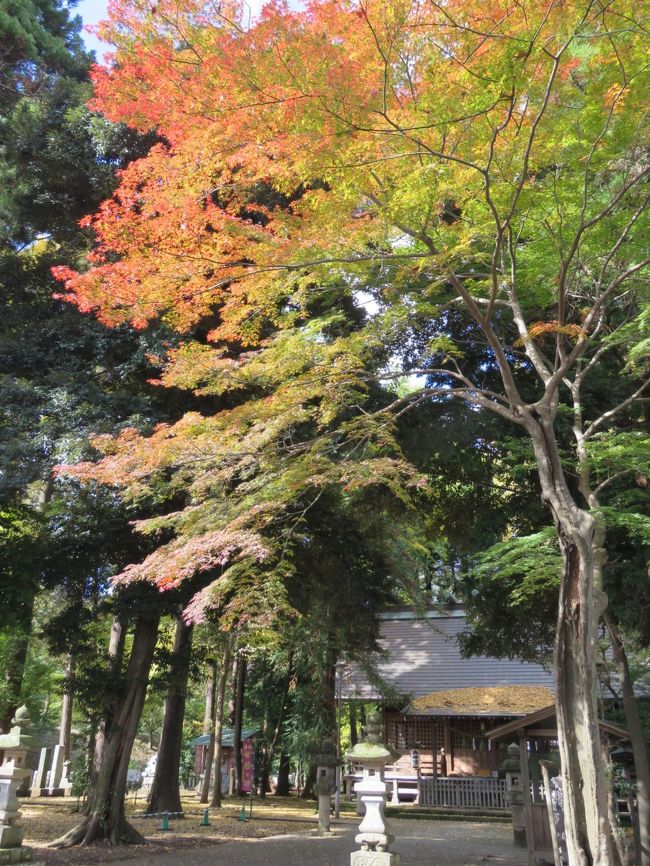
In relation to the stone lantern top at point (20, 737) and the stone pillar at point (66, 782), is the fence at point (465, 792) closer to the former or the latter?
the stone pillar at point (66, 782)

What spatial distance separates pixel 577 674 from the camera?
556cm

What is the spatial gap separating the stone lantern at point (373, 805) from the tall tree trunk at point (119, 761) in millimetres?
4501

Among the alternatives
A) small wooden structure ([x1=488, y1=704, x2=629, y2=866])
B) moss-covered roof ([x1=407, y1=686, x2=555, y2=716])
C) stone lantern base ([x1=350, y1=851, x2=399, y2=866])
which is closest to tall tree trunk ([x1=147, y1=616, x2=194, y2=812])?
moss-covered roof ([x1=407, y1=686, x2=555, y2=716])

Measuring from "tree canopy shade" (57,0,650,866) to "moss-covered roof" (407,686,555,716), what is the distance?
1277cm

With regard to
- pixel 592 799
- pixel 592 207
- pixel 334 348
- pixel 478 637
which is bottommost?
pixel 592 799

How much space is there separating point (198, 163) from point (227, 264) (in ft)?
3.55

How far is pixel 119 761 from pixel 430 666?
518 inches

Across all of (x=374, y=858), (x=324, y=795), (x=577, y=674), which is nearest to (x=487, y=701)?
(x=324, y=795)

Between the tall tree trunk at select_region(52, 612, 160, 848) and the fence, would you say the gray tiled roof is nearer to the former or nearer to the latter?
the fence

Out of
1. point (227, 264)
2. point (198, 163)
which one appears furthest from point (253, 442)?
point (198, 163)

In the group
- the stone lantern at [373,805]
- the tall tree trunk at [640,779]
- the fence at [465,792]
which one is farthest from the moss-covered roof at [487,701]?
the stone lantern at [373,805]

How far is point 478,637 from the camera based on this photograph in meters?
13.0

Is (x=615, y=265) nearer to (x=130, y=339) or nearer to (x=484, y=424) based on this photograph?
(x=484, y=424)

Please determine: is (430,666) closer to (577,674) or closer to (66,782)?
(66,782)
